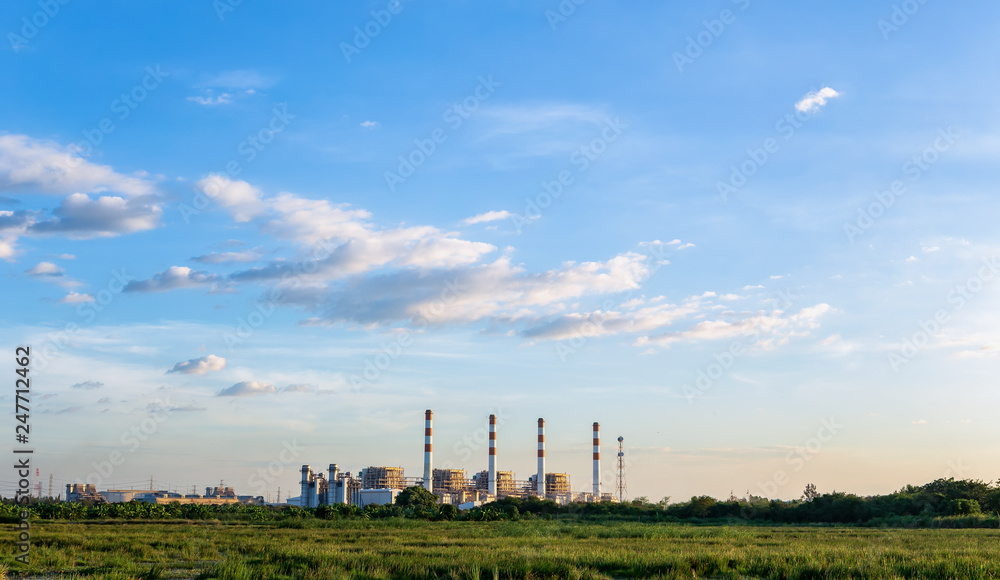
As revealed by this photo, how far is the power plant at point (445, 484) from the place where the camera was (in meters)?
128

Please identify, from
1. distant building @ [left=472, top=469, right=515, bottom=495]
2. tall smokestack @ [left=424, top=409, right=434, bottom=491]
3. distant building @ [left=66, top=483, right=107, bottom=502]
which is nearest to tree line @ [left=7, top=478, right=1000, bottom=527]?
tall smokestack @ [left=424, top=409, right=434, bottom=491]

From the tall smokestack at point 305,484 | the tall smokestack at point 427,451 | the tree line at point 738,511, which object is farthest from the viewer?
the tall smokestack at point 305,484

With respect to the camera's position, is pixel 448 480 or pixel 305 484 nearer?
pixel 305 484

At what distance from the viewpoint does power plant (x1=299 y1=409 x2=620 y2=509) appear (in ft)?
419

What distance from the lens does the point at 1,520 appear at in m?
61.2

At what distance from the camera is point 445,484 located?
15275 centimetres

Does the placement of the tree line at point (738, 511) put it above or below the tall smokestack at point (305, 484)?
above

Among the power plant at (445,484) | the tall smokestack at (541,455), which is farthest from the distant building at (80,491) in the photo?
the tall smokestack at (541,455)

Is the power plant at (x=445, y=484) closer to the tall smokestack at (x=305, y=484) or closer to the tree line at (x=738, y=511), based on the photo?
the tall smokestack at (x=305, y=484)

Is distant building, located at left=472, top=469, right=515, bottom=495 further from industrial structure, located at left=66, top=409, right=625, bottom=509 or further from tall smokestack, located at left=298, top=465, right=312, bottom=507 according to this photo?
tall smokestack, located at left=298, top=465, right=312, bottom=507

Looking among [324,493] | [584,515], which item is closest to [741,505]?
[584,515]

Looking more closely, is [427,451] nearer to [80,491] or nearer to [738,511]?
[738,511]

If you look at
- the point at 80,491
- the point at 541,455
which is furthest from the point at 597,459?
the point at 80,491

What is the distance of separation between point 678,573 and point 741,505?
70140 mm
